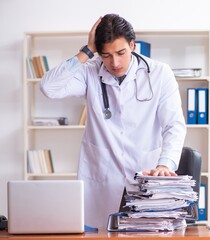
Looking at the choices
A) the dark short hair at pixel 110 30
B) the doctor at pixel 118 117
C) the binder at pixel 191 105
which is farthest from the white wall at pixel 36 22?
the dark short hair at pixel 110 30

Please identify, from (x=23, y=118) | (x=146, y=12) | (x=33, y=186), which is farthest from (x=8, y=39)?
(x=33, y=186)

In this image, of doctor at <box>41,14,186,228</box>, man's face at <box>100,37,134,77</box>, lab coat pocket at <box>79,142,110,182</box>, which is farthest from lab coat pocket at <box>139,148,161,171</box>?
man's face at <box>100,37,134,77</box>

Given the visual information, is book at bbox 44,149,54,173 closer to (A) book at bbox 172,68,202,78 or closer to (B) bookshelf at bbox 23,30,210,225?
(B) bookshelf at bbox 23,30,210,225

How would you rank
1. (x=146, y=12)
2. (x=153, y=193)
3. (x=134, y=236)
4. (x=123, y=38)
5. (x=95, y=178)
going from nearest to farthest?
(x=134, y=236) → (x=153, y=193) → (x=123, y=38) → (x=95, y=178) → (x=146, y=12)

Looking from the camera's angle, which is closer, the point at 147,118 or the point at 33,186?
the point at 33,186

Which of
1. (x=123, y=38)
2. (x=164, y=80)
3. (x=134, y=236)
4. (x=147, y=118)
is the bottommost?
(x=134, y=236)

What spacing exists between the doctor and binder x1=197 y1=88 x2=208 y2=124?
2160 millimetres

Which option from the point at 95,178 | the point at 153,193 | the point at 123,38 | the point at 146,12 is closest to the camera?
the point at 153,193

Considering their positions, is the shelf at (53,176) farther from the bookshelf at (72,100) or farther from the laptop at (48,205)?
the laptop at (48,205)

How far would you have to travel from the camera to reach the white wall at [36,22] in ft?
16.8

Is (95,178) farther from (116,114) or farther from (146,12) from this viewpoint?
(146,12)

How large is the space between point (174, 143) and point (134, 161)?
0.23m

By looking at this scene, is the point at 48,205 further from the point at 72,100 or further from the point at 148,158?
the point at 72,100

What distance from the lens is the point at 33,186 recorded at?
2.05 m
